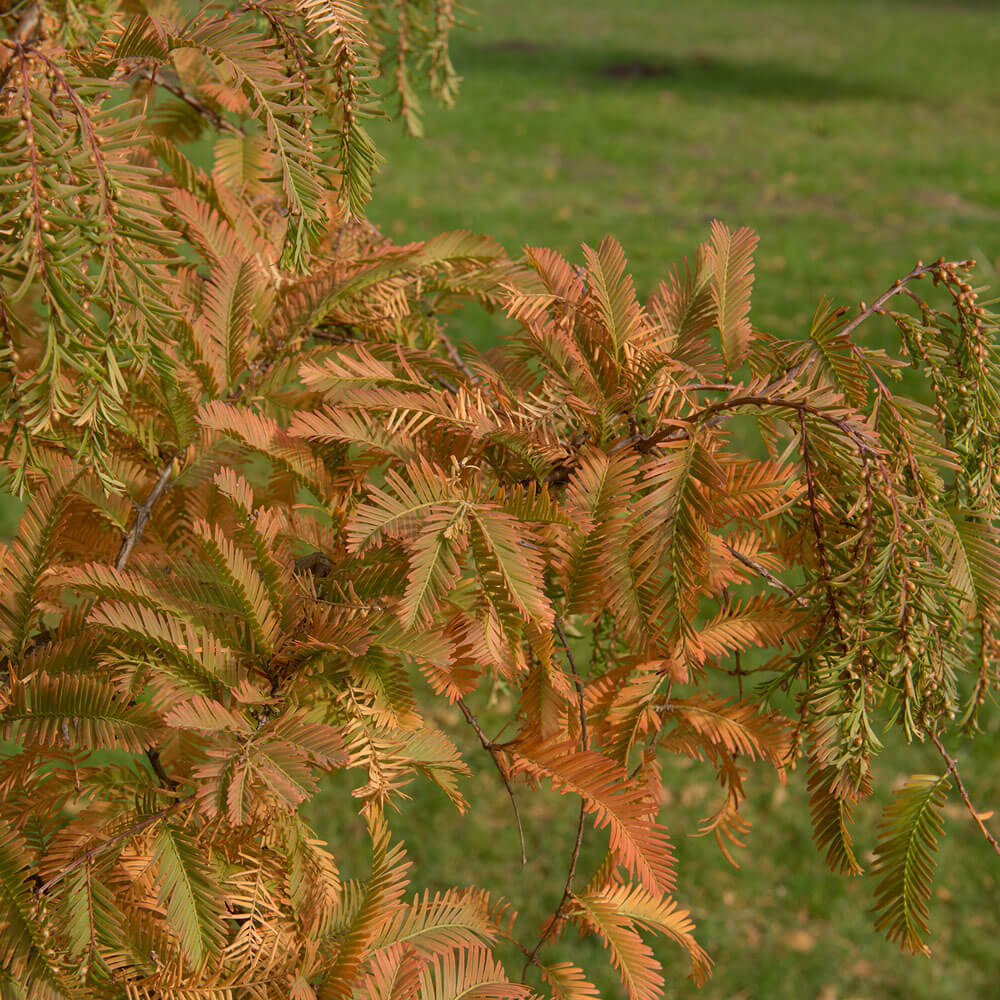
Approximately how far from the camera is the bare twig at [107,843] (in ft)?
2.71

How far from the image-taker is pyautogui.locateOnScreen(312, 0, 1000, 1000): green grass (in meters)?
3.06

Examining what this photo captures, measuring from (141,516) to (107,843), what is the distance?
348 millimetres

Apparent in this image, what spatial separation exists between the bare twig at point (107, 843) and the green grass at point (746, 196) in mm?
928

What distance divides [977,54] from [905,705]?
20.2m

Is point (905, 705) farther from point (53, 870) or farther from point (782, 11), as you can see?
point (782, 11)

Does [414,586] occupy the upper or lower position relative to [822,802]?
upper

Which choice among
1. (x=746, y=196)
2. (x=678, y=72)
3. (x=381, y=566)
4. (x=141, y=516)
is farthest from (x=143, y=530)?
(x=678, y=72)

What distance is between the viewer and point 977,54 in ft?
56.5

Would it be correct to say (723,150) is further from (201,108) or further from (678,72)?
(201,108)

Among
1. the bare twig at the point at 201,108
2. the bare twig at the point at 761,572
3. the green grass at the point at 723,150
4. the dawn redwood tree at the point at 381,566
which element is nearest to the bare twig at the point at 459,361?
the dawn redwood tree at the point at 381,566

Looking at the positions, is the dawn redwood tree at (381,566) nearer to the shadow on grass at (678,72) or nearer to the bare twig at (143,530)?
the bare twig at (143,530)

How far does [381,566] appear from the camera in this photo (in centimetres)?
90

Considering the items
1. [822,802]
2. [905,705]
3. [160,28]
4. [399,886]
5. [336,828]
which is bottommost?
[336,828]

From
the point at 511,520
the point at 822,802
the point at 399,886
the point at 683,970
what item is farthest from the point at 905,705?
the point at 683,970
